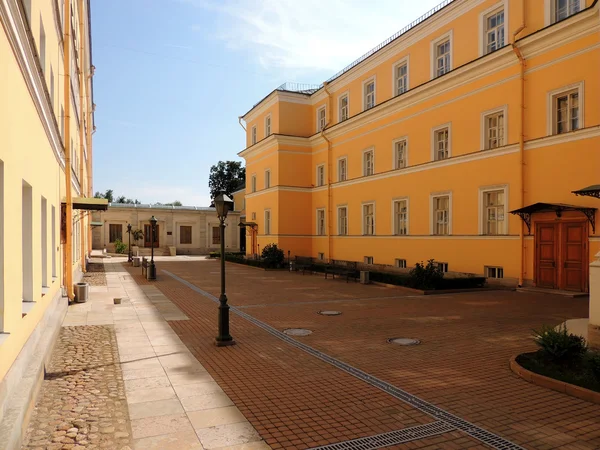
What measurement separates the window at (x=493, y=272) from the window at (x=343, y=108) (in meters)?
14.0

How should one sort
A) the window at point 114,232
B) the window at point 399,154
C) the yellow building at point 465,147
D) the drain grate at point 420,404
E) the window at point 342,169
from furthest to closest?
the window at point 114,232 < the window at point 342,169 < the window at point 399,154 < the yellow building at point 465,147 < the drain grate at point 420,404

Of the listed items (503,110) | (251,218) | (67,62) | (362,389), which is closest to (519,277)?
(503,110)

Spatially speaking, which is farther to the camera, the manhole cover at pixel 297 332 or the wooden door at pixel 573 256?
the wooden door at pixel 573 256

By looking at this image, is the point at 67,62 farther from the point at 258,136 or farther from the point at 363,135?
the point at 258,136

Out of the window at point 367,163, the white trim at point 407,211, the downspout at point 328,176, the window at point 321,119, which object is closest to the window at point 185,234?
the window at point 321,119

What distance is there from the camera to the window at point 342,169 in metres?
28.2

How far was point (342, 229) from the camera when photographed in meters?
28.8

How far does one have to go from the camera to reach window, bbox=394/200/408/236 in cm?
2308

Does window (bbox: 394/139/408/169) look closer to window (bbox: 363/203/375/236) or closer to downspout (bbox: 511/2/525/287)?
window (bbox: 363/203/375/236)

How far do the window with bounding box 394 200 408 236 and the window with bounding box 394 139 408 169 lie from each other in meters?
1.93

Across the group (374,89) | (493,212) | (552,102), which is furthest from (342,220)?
(552,102)

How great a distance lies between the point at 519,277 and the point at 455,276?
3170mm

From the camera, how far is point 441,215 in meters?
20.8

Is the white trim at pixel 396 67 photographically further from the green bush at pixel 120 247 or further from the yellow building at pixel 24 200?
the green bush at pixel 120 247
